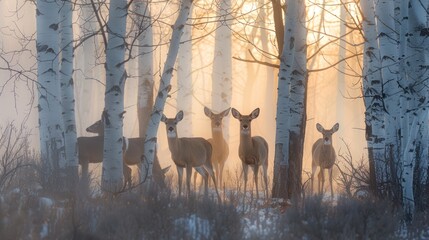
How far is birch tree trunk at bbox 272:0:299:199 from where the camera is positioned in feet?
40.1

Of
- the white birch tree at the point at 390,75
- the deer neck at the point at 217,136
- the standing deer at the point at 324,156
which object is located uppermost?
the white birch tree at the point at 390,75

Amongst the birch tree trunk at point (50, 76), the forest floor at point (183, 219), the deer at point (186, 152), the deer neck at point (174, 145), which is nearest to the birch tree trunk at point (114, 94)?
the birch tree trunk at point (50, 76)

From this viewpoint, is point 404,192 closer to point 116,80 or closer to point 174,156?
point 116,80

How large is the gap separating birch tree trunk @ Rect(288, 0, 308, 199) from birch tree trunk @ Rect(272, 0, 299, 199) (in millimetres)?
103

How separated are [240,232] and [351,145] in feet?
103

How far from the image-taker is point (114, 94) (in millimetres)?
11000

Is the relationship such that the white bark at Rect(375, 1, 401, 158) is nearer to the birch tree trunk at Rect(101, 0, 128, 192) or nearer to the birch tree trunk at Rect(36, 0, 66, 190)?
the birch tree trunk at Rect(101, 0, 128, 192)

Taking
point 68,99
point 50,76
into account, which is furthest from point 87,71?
point 50,76

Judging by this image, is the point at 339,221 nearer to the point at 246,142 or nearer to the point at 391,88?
the point at 391,88

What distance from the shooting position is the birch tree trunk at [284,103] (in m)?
12.2

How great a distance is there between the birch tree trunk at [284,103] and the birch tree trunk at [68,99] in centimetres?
341

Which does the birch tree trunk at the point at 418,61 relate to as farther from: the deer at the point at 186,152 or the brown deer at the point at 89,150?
the brown deer at the point at 89,150

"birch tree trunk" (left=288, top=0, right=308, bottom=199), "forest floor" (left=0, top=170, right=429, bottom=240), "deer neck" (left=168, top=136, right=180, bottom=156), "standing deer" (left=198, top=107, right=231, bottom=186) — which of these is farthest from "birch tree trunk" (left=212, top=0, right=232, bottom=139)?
"forest floor" (left=0, top=170, right=429, bottom=240)

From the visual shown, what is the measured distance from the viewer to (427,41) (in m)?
10.0
